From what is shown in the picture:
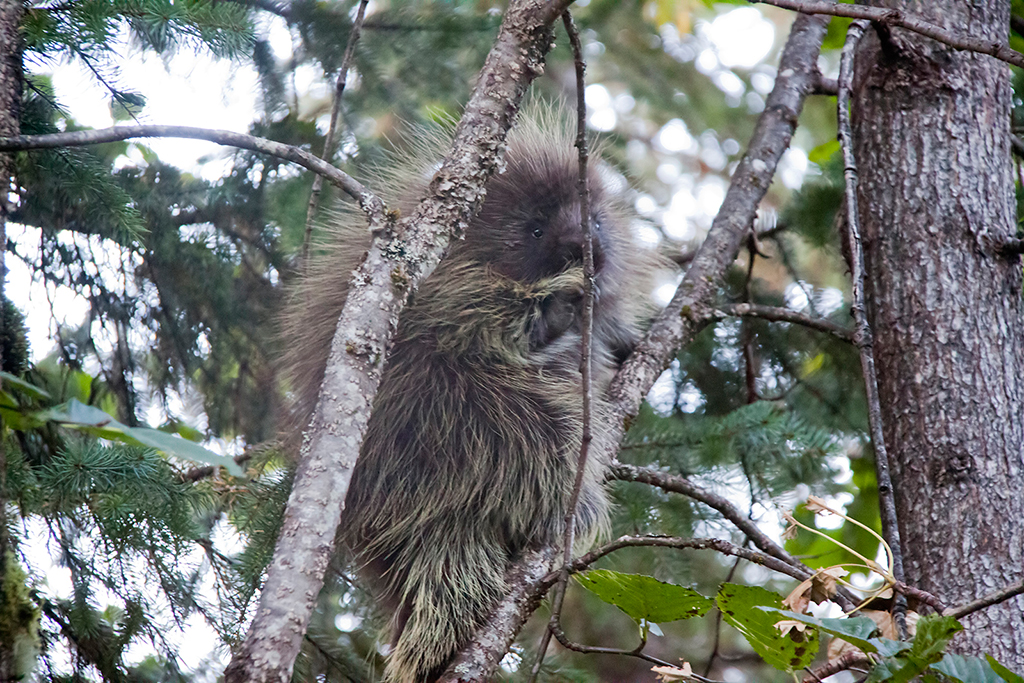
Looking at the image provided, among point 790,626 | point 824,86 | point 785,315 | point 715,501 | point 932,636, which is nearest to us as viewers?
point 932,636

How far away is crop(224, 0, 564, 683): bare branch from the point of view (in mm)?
918

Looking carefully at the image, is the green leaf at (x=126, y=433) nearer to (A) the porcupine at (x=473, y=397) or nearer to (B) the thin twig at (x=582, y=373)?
(B) the thin twig at (x=582, y=373)

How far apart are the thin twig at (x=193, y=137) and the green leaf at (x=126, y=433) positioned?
52 centimetres

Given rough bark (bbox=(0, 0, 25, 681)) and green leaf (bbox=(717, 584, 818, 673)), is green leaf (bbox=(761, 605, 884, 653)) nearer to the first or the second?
green leaf (bbox=(717, 584, 818, 673))

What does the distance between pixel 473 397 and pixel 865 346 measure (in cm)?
93

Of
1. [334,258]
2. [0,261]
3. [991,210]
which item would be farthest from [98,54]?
[991,210]

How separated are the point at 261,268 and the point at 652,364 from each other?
1313 mm

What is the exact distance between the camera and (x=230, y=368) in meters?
2.55

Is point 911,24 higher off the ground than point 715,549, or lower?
higher

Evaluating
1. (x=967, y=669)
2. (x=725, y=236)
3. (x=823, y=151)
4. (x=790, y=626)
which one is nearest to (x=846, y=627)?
(x=790, y=626)

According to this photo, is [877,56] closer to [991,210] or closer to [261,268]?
[991,210]

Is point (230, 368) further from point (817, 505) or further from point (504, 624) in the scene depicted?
point (817, 505)

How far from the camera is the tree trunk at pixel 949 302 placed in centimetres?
156

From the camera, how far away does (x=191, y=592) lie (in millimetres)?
1797
